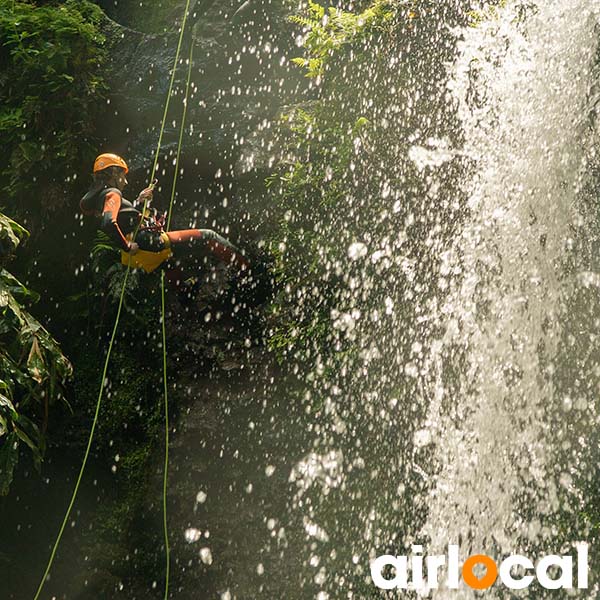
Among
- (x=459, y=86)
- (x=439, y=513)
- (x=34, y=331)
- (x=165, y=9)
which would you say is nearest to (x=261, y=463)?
(x=439, y=513)

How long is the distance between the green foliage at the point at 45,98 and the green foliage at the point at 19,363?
1585 mm

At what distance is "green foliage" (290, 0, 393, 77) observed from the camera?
22.8 feet

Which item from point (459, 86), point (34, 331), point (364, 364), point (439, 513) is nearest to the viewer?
point (439, 513)

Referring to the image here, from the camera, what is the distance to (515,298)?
5191 mm

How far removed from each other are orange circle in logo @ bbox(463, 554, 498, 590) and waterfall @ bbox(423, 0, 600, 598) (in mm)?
64

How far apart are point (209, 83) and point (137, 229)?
2.12m

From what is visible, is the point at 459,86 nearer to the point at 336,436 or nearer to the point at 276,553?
the point at 336,436

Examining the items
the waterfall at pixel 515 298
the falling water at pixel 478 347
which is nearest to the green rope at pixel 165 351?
the falling water at pixel 478 347

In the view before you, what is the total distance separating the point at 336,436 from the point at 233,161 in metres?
2.78

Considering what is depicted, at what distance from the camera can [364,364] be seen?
18.9 ft

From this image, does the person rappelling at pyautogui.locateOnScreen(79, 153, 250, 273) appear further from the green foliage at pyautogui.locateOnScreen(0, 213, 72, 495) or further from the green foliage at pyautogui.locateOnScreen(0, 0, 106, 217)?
the green foliage at pyautogui.locateOnScreen(0, 0, 106, 217)

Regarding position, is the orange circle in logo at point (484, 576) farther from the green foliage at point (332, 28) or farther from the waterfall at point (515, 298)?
the green foliage at point (332, 28)

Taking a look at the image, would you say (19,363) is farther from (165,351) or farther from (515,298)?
(515,298)

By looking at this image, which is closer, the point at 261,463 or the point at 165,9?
the point at 261,463
